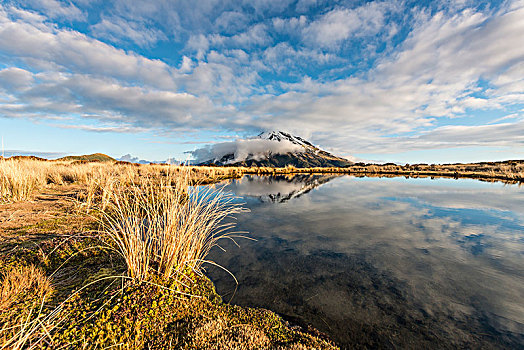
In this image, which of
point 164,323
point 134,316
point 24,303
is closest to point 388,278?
point 164,323

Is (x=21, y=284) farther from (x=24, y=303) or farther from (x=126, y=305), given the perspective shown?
(x=126, y=305)

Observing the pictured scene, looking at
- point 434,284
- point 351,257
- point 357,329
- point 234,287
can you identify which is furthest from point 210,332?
point 434,284

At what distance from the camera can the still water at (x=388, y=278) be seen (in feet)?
8.66

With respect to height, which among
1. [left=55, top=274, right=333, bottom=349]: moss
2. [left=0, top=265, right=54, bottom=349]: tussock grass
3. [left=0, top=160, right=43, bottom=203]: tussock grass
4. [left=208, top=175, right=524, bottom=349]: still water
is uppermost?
[left=0, top=160, right=43, bottom=203]: tussock grass

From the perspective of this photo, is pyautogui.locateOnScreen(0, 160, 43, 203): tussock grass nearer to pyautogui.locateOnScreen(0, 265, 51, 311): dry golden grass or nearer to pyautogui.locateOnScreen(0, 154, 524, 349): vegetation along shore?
pyautogui.locateOnScreen(0, 154, 524, 349): vegetation along shore

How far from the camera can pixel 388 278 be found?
376 centimetres

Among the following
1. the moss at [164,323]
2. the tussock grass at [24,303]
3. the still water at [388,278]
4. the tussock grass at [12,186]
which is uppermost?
the tussock grass at [12,186]

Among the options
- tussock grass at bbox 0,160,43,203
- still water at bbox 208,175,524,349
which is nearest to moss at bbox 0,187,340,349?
still water at bbox 208,175,524,349

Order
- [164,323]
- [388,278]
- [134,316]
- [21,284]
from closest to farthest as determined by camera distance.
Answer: [134,316], [164,323], [21,284], [388,278]

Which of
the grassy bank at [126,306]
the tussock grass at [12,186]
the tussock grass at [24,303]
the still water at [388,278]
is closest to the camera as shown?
the tussock grass at [24,303]

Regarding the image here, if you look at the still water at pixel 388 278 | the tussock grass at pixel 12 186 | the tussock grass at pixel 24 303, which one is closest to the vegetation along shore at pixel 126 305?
the tussock grass at pixel 24 303

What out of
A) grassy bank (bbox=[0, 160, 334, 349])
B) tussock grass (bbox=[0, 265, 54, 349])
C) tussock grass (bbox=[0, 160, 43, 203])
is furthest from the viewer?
tussock grass (bbox=[0, 160, 43, 203])

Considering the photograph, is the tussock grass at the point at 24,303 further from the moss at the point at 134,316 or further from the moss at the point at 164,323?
the moss at the point at 164,323

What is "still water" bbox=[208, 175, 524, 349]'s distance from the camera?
8.66 ft
